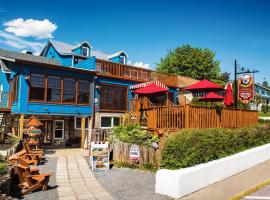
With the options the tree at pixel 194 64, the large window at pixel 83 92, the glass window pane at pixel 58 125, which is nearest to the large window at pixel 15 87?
the glass window pane at pixel 58 125

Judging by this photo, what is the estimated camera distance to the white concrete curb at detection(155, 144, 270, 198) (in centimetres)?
789

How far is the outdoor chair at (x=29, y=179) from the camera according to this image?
8.00m

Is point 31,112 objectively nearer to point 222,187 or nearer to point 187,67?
point 222,187

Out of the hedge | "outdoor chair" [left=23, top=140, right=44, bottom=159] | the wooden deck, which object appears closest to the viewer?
the hedge

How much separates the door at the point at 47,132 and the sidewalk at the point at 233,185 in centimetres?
1431

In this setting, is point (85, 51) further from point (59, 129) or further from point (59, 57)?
point (59, 129)

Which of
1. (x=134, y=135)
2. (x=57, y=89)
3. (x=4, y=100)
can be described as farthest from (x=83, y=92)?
(x=134, y=135)

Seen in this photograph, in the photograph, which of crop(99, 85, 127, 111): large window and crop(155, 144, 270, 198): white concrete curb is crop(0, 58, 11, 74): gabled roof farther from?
crop(155, 144, 270, 198): white concrete curb

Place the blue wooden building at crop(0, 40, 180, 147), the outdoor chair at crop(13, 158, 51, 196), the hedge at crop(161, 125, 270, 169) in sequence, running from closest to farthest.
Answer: the outdoor chair at crop(13, 158, 51, 196)
the hedge at crop(161, 125, 270, 169)
the blue wooden building at crop(0, 40, 180, 147)

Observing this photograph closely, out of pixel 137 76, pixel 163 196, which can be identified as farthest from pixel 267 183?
pixel 137 76

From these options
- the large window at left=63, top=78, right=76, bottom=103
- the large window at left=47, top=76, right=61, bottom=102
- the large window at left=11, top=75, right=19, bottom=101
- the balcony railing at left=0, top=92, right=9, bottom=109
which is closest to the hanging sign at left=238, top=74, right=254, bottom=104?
the large window at left=63, top=78, right=76, bottom=103

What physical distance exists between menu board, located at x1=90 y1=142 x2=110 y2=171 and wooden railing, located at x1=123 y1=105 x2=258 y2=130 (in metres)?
2.89

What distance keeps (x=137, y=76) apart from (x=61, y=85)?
23.6 ft

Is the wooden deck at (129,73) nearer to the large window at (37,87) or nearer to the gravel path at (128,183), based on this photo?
the large window at (37,87)
